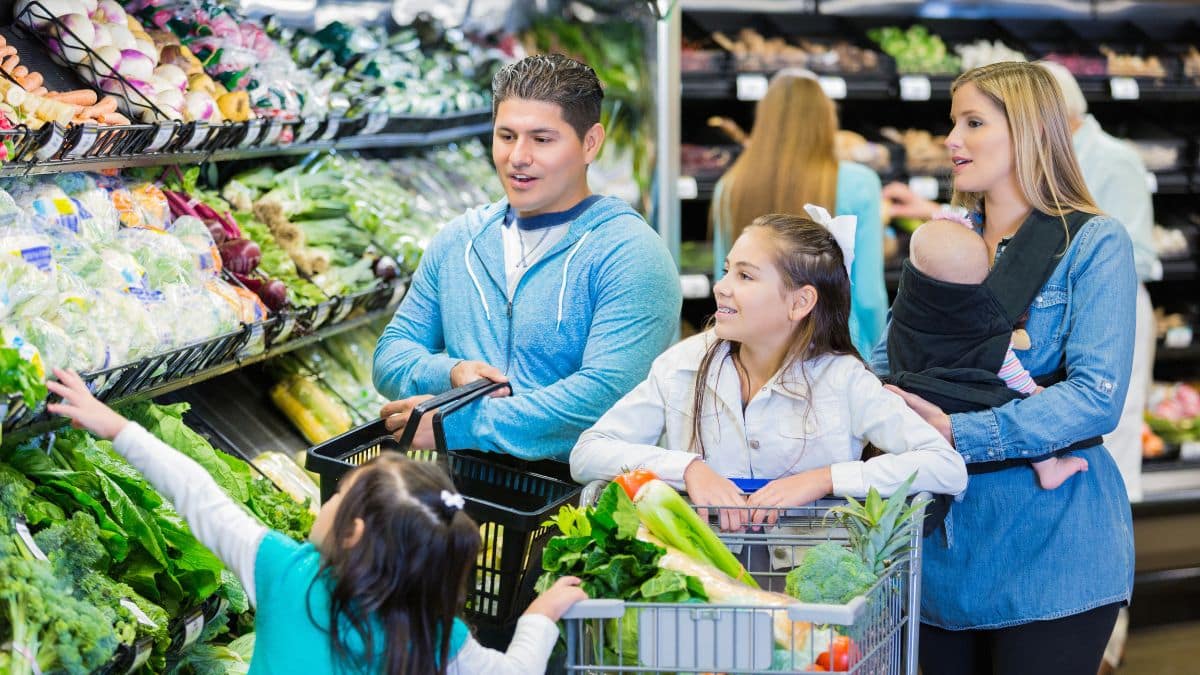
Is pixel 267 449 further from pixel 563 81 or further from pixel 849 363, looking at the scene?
pixel 849 363

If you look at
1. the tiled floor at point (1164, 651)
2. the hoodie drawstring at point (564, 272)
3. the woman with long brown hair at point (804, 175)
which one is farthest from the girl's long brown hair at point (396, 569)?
the tiled floor at point (1164, 651)

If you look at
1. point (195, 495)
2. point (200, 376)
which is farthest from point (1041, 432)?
point (200, 376)

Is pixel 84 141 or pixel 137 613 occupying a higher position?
pixel 84 141

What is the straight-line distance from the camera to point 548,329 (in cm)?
282

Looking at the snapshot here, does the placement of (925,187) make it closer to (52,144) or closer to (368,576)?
(52,144)

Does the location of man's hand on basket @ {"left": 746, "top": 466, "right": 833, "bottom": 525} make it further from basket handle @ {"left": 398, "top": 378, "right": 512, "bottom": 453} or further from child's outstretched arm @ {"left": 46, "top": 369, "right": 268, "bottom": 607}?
child's outstretched arm @ {"left": 46, "top": 369, "right": 268, "bottom": 607}

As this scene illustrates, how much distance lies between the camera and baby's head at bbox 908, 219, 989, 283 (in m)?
2.62

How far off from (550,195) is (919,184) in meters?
3.31

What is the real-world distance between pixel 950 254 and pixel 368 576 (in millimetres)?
1312

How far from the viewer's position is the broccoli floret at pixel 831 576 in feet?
6.56

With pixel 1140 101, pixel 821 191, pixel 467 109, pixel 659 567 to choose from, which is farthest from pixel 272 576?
Result: pixel 1140 101

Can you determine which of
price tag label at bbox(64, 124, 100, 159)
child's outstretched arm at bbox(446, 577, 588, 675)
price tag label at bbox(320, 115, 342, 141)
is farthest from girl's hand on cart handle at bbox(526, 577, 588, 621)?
price tag label at bbox(320, 115, 342, 141)

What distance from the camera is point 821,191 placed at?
176 inches

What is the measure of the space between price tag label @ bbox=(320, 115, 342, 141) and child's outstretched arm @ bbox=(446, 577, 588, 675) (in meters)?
2.28
